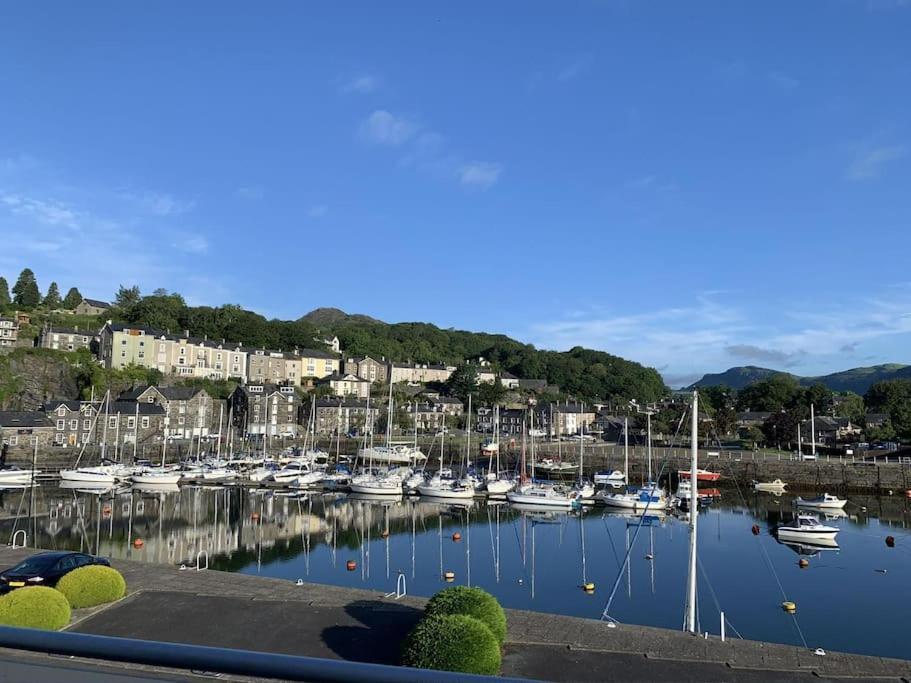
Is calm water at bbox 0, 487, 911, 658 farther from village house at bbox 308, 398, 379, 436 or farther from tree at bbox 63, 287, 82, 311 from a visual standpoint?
tree at bbox 63, 287, 82, 311

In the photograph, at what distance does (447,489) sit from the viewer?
5425 cm

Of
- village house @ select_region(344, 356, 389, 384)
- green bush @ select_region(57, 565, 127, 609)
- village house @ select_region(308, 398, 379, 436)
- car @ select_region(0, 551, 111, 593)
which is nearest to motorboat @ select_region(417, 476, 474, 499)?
car @ select_region(0, 551, 111, 593)

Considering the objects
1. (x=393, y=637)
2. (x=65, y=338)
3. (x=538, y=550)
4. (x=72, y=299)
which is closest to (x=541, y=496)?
(x=538, y=550)

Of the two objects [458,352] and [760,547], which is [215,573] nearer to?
[760,547]

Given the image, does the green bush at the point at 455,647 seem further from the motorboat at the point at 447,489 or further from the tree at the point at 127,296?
the tree at the point at 127,296

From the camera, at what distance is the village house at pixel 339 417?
95875 mm

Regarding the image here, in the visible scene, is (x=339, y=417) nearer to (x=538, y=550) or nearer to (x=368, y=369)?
(x=368, y=369)

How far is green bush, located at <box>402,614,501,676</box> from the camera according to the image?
12.6m

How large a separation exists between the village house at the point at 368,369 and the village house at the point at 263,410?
29.4 metres

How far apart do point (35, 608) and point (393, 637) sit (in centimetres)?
777

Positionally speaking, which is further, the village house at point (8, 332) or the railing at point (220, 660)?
the village house at point (8, 332)

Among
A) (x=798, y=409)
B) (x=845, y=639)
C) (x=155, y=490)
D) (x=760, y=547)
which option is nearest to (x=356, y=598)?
(x=845, y=639)

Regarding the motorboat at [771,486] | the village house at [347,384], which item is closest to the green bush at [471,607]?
the motorboat at [771,486]

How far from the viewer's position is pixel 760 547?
3834cm
